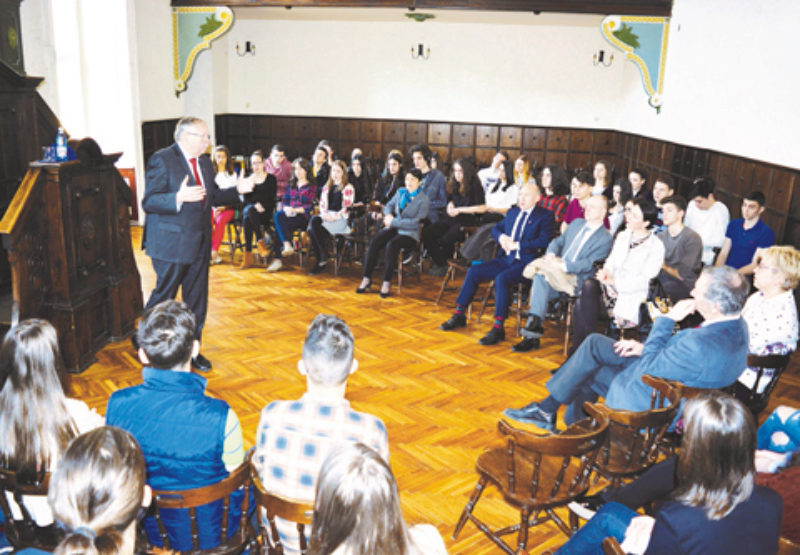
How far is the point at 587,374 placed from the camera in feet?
12.3

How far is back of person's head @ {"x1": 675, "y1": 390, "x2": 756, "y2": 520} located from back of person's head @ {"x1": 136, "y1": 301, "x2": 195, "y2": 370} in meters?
1.73

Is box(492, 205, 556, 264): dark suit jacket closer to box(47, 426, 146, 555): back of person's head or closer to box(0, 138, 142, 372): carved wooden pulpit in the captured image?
box(0, 138, 142, 372): carved wooden pulpit

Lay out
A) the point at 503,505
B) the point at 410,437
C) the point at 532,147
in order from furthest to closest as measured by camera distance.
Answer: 1. the point at 532,147
2. the point at 410,437
3. the point at 503,505

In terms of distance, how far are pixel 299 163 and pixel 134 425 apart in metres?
5.87

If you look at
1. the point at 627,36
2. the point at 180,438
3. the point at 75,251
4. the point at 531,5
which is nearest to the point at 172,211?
the point at 75,251

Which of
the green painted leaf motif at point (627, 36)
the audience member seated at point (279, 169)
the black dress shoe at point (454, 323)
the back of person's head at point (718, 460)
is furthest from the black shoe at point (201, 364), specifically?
the green painted leaf motif at point (627, 36)

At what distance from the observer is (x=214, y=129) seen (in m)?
12.2

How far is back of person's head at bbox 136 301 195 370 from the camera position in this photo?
7.68 feet

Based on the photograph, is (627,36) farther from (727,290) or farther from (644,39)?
(727,290)

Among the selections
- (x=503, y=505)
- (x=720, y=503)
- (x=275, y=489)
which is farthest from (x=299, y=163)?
(x=720, y=503)

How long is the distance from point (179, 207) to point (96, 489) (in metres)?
3.08

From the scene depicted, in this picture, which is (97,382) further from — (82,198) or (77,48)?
(77,48)

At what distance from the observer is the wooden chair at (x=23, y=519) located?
2.02 m

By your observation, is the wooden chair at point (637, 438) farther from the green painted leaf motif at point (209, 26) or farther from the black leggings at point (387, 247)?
the green painted leaf motif at point (209, 26)
